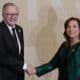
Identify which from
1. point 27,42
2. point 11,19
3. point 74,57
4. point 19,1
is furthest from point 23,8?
point 74,57

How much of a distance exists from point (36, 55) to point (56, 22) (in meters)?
0.43

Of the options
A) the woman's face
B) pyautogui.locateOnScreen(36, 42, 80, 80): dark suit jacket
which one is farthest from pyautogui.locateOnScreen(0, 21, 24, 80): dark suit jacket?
the woman's face

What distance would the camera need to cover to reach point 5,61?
2.88 metres

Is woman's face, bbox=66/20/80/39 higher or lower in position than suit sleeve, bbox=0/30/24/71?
higher

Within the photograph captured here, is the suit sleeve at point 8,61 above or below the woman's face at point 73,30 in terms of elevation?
below

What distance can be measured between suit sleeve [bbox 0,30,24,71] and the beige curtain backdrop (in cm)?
73

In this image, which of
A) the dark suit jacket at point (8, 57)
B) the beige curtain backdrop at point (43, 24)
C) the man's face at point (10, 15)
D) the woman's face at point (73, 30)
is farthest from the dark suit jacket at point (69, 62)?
the beige curtain backdrop at point (43, 24)

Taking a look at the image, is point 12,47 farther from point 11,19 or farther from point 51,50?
point 51,50

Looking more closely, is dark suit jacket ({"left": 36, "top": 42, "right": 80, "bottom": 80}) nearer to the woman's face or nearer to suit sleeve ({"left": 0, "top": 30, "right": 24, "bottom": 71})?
the woman's face

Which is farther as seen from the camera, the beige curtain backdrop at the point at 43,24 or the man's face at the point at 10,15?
the beige curtain backdrop at the point at 43,24

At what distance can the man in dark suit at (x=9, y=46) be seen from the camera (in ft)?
9.32

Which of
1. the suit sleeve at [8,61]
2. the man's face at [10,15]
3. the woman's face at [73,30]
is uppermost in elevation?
the man's face at [10,15]

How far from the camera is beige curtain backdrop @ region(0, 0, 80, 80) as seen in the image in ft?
12.0

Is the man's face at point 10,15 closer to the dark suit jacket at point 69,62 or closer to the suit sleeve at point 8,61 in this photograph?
the suit sleeve at point 8,61
